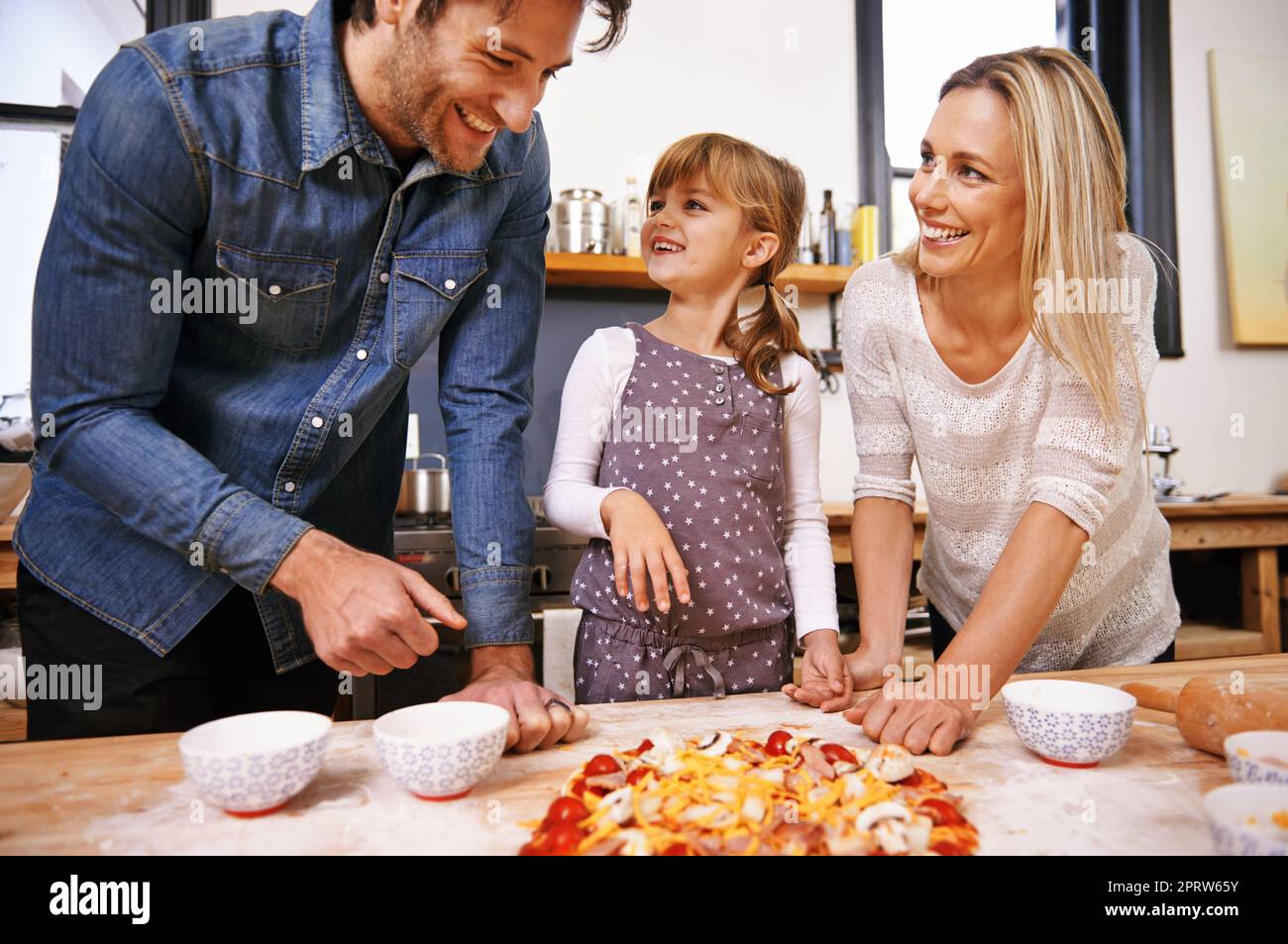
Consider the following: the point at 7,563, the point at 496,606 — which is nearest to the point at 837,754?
the point at 496,606

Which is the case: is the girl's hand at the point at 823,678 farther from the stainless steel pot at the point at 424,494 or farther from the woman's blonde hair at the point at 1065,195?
the stainless steel pot at the point at 424,494

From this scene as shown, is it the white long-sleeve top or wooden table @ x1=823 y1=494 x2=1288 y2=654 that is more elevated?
the white long-sleeve top

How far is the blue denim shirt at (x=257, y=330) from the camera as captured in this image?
3.20ft

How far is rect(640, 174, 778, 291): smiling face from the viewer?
5.21 ft

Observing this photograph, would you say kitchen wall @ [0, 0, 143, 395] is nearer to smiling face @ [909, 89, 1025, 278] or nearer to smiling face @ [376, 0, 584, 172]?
smiling face @ [376, 0, 584, 172]

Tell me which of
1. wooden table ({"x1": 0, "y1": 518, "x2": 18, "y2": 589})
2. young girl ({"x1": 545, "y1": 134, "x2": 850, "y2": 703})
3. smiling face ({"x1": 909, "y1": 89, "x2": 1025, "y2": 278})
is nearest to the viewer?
smiling face ({"x1": 909, "y1": 89, "x2": 1025, "y2": 278})

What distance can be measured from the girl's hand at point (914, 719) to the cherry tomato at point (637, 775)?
31cm

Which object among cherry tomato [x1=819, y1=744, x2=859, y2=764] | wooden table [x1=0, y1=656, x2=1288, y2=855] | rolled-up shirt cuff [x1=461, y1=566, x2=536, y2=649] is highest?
rolled-up shirt cuff [x1=461, y1=566, x2=536, y2=649]

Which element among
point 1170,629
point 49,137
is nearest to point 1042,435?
point 1170,629

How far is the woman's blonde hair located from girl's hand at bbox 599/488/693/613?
64cm

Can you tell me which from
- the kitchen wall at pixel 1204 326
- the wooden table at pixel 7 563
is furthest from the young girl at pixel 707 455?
the kitchen wall at pixel 1204 326

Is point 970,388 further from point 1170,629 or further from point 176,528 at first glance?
point 176,528

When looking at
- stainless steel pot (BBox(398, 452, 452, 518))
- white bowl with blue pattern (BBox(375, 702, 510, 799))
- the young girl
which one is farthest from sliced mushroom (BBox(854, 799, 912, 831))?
stainless steel pot (BBox(398, 452, 452, 518))
